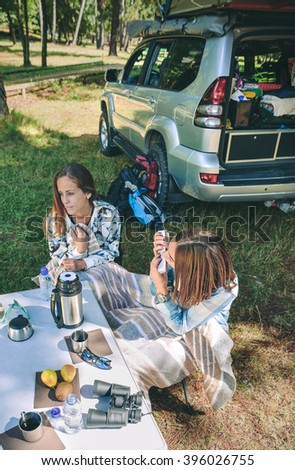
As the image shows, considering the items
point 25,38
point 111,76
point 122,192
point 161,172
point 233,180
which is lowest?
point 122,192

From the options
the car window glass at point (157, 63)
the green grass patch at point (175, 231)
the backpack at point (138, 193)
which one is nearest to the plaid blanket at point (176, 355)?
the green grass patch at point (175, 231)

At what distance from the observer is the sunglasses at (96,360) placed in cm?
166

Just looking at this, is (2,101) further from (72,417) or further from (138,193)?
(72,417)

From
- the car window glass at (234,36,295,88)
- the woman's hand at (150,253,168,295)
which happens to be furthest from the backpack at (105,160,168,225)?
the woman's hand at (150,253,168,295)

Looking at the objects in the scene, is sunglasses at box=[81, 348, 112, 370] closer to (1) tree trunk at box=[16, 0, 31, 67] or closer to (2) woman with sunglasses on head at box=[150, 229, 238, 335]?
(2) woman with sunglasses on head at box=[150, 229, 238, 335]

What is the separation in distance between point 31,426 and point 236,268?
8.76 ft

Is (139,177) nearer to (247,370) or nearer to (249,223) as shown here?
(249,223)

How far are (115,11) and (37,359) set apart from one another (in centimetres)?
2071

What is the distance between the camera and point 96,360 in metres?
1.68

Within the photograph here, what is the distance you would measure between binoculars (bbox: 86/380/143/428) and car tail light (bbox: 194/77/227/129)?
101 inches

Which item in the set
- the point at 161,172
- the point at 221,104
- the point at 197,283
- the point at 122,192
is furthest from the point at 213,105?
the point at 197,283

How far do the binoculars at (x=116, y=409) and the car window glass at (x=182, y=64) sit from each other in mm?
3065

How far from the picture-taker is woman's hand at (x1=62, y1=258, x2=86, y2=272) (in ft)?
8.20

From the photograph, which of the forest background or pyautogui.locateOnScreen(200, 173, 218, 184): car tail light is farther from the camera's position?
pyautogui.locateOnScreen(200, 173, 218, 184): car tail light
